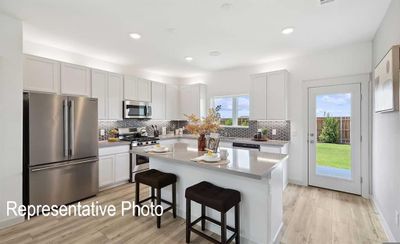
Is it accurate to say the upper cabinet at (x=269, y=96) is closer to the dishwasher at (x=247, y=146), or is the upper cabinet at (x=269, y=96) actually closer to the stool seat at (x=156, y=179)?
the dishwasher at (x=247, y=146)

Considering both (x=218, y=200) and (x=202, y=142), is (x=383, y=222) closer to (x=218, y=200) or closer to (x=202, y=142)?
(x=218, y=200)

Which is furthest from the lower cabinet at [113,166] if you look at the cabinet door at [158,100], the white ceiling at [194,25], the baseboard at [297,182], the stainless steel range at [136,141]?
the baseboard at [297,182]

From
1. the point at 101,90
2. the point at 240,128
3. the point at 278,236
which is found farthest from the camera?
→ the point at 240,128

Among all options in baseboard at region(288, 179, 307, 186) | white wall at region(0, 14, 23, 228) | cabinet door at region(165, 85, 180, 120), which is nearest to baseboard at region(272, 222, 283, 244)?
baseboard at region(288, 179, 307, 186)

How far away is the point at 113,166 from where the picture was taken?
3924mm

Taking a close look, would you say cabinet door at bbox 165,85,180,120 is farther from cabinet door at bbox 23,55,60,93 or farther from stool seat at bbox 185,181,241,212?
stool seat at bbox 185,181,241,212

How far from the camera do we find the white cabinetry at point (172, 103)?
5.61m

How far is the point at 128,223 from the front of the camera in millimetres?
2604

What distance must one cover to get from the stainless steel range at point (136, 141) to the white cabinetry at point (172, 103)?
35.9 inches

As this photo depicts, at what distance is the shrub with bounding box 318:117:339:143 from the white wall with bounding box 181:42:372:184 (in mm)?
347

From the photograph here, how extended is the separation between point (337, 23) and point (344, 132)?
6.49 ft

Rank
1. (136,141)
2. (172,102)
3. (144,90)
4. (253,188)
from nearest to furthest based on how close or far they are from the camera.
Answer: (253,188), (136,141), (144,90), (172,102)

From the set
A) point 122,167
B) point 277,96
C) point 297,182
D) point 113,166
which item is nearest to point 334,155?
point 297,182

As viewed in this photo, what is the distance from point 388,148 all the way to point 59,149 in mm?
4473
